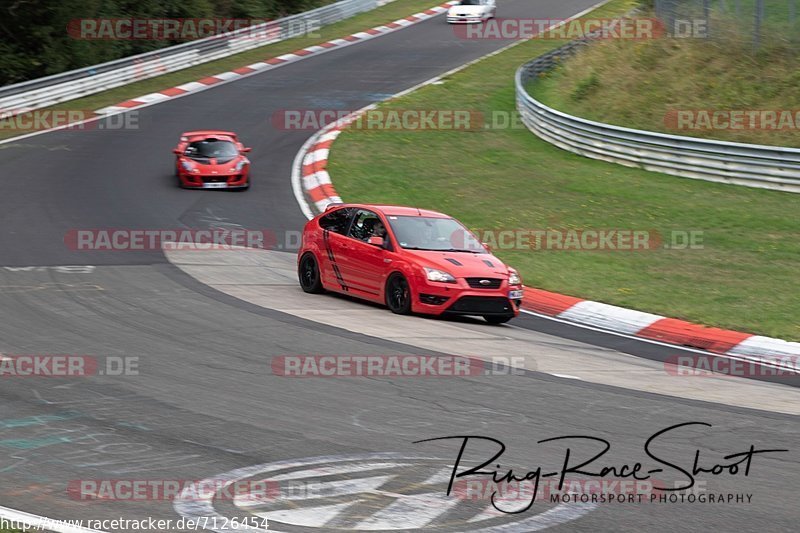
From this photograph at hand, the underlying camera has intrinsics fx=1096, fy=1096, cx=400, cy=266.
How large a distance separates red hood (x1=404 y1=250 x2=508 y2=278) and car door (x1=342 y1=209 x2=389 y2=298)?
47 cm

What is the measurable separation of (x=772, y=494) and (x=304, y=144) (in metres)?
23.1

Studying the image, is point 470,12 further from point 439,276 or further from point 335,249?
point 439,276

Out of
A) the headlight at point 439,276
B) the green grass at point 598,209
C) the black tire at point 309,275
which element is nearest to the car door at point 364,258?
the black tire at point 309,275

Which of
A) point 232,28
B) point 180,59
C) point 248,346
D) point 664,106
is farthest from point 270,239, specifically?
point 232,28

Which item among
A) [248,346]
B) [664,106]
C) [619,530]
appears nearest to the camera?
[619,530]

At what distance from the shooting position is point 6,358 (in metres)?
10.3

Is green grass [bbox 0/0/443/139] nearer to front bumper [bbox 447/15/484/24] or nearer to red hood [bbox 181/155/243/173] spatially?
front bumper [bbox 447/15/484/24]

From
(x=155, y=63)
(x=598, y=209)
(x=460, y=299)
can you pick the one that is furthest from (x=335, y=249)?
(x=155, y=63)

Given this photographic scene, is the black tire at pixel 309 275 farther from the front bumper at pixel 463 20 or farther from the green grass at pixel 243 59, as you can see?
the front bumper at pixel 463 20

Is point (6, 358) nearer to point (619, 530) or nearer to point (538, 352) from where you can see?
point (538, 352)

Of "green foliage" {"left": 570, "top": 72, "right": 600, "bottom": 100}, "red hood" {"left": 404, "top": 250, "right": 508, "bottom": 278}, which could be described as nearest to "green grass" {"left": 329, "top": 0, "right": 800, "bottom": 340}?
"red hood" {"left": 404, "top": 250, "right": 508, "bottom": 278}

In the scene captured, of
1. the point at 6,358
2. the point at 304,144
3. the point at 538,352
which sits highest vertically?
the point at 6,358

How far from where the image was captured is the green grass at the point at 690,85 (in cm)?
2625

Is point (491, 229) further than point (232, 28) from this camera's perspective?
No
